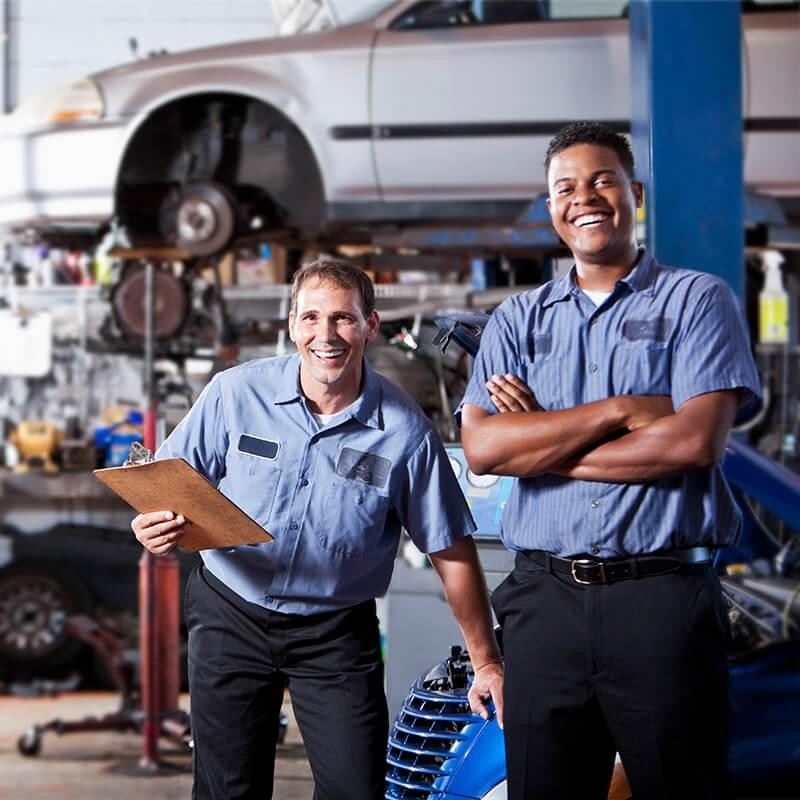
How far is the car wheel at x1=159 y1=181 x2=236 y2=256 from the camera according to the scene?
14.4 ft

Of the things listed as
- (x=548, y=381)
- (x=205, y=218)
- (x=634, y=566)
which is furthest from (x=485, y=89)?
(x=634, y=566)

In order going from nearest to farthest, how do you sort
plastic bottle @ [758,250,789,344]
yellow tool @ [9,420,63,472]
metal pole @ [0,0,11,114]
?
plastic bottle @ [758,250,789,344] < yellow tool @ [9,420,63,472] < metal pole @ [0,0,11,114]

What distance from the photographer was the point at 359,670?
170cm

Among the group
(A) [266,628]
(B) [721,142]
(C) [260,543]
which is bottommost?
(A) [266,628]

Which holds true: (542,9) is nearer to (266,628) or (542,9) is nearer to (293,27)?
(293,27)

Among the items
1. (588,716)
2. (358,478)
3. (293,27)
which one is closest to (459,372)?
(358,478)

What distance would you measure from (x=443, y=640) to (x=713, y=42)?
5.33 ft

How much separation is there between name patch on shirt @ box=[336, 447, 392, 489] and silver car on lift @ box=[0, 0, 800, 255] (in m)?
2.64

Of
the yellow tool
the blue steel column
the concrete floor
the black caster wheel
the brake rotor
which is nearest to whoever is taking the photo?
the blue steel column

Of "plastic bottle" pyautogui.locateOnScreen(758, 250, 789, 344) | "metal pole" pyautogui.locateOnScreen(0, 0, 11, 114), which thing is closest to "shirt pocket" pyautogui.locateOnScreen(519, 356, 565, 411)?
"plastic bottle" pyautogui.locateOnScreen(758, 250, 789, 344)

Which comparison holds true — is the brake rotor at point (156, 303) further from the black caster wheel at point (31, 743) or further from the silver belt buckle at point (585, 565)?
the silver belt buckle at point (585, 565)

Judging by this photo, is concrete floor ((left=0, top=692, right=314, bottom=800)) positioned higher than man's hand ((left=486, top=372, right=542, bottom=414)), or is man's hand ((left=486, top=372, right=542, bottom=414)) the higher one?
man's hand ((left=486, top=372, right=542, bottom=414))

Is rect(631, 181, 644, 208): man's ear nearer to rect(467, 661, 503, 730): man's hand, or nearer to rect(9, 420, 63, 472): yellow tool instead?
rect(467, 661, 503, 730): man's hand

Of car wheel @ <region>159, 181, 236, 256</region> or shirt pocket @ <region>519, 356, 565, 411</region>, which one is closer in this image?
shirt pocket @ <region>519, 356, 565, 411</region>
